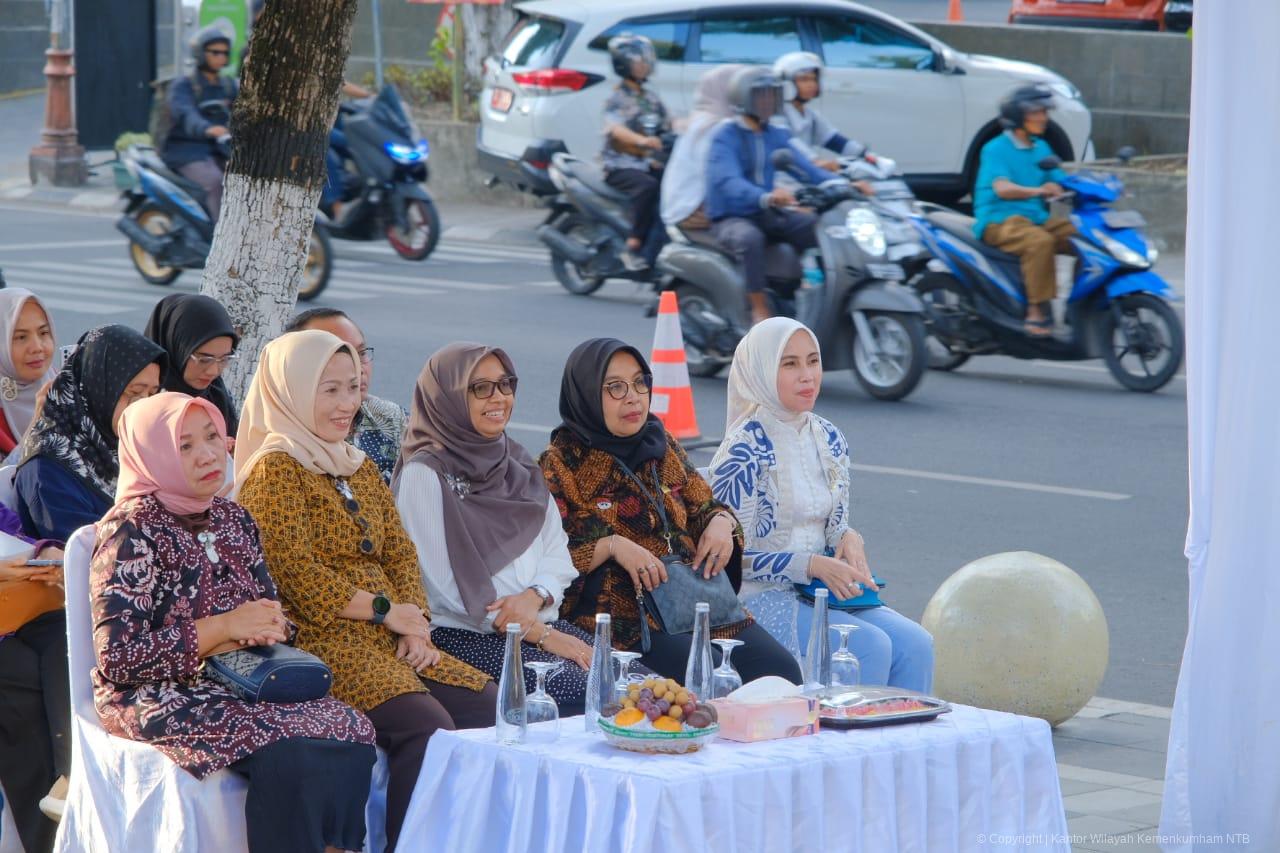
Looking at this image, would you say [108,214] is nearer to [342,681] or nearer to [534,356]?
[534,356]

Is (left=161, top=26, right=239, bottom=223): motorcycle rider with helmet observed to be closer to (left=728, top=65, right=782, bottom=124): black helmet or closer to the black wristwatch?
(left=728, top=65, right=782, bottom=124): black helmet

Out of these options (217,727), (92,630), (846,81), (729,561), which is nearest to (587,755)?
(217,727)

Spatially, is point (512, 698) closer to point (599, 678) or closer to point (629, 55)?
point (599, 678)

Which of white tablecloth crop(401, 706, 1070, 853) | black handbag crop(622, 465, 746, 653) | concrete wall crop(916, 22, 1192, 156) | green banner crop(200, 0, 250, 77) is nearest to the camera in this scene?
white tablecloth crop(401, 706, 1070, 853)

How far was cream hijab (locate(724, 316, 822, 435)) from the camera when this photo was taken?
5605 millimetres

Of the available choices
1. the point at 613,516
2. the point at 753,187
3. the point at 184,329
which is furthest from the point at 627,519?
the point at 753,187

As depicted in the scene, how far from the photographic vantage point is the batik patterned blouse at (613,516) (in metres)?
5.27

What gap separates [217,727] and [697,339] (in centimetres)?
795

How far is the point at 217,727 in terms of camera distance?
420 centimetres

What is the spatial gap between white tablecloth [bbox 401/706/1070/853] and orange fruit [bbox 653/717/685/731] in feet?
0.20

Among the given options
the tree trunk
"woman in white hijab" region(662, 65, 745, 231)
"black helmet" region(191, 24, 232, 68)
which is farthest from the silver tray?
"black helmet" region(191, 24, 232, 68)

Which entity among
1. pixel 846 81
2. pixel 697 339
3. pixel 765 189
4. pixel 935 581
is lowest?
pixel 935 581

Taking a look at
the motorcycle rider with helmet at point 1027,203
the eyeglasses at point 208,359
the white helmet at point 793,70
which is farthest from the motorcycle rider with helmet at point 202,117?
the eyeglasses at point 208,359

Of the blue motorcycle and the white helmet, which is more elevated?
the white helmet
